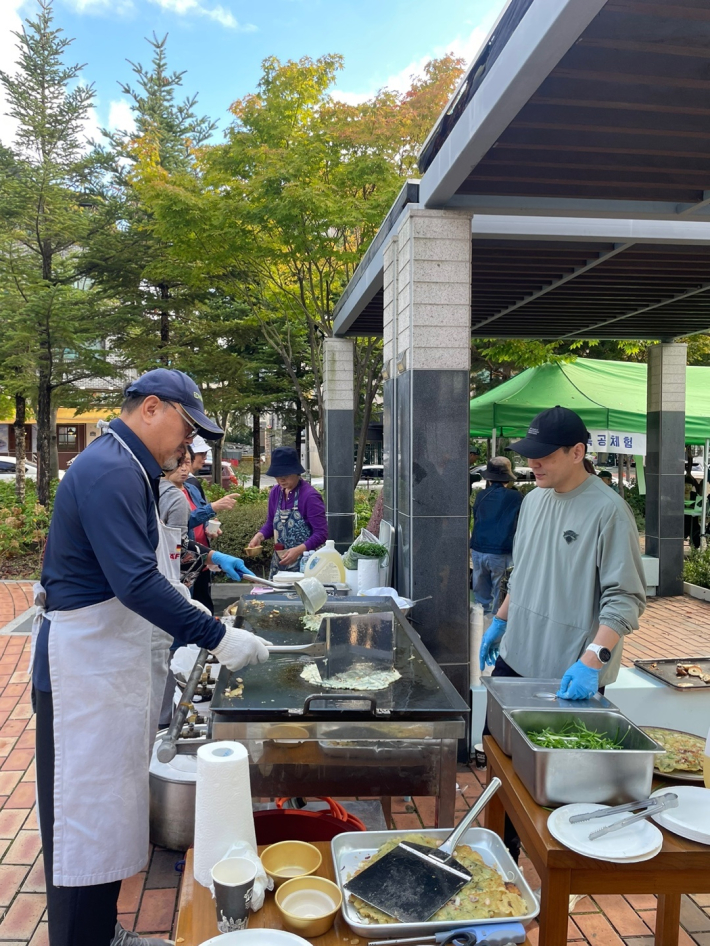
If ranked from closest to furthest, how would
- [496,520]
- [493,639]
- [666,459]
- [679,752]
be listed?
[679,752] → [493,639] → [496,520] → [666,459]

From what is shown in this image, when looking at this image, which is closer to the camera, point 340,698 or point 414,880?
point 414,880

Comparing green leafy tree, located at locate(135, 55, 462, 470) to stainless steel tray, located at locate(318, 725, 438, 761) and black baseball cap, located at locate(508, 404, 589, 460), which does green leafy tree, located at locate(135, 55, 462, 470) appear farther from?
stainless steel tray, located at locate(318, 725, 438, 761)

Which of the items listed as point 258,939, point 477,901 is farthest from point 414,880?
point 258,939

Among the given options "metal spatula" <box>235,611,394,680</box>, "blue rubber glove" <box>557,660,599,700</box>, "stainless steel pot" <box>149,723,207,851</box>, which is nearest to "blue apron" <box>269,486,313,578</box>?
"stainless steel pot" <box>149,723,207,851</box>

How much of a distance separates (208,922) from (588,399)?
32.2ft

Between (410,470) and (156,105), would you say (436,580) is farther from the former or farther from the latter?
(156,105)

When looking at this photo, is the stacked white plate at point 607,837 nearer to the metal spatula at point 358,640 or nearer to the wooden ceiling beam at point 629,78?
the metal spatula at point 358,640

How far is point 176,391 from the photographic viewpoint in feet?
7.76

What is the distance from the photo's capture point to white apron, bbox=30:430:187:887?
2131mm

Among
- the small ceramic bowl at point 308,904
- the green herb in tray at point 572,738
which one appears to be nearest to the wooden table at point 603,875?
the green herb in tray at point 572,738

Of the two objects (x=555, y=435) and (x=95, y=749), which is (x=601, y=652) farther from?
(x=95, y=749)

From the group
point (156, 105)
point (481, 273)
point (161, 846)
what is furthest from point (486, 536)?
point (156, 105)

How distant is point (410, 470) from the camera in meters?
4.16

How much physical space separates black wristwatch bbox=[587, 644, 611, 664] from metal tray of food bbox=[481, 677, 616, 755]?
17 cm
